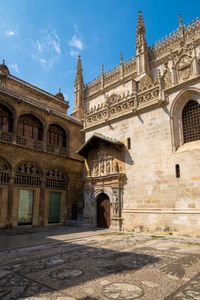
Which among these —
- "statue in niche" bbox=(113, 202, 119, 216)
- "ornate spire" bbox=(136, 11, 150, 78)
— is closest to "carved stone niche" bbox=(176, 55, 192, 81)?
"statue in niche" bbox=(113, 202, 119, 216)

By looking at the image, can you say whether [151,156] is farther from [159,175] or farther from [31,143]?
[31,143]

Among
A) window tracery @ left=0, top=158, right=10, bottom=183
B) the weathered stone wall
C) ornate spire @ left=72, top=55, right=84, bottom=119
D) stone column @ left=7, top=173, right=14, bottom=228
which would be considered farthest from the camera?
ornate spire @ left=72, top=55, right=84, bottom=119

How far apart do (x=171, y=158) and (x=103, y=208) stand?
19.0 ft

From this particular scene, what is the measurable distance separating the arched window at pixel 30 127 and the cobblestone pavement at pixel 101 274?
11.2 metres

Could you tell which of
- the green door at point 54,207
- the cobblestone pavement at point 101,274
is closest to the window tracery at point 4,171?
the green door at point 54,207

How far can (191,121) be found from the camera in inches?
460

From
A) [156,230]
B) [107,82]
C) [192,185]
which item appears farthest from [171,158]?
[107,82]

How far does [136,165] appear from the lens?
42.8 ft

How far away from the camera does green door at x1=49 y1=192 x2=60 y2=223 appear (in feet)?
57.1

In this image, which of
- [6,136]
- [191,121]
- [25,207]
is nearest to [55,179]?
[25,207]

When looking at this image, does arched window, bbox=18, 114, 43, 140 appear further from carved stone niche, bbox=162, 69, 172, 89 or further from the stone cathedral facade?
carved stone niche, bbox=162, 69, 172, 89

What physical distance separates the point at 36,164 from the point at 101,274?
42.9 feet

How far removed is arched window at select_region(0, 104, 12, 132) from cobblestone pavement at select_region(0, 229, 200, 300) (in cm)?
1063

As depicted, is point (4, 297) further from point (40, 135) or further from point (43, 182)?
point (40, 135)
